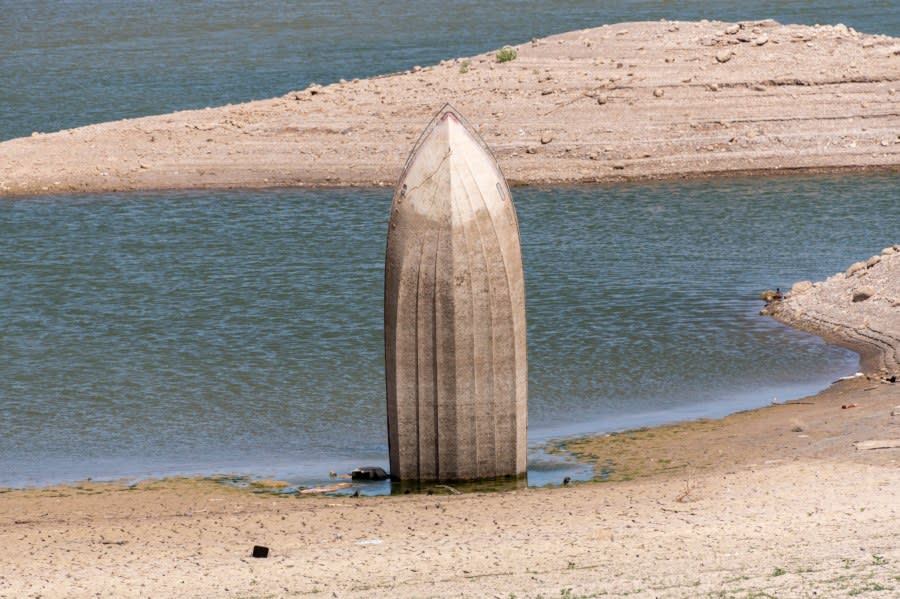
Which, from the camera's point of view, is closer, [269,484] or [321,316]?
[269,484]

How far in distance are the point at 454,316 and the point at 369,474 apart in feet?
5.82

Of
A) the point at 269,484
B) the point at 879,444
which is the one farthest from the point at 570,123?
the point at 879,444

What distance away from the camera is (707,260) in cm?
2527

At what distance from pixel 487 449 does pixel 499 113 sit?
2188 centimetres

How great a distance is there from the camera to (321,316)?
72.0 feet

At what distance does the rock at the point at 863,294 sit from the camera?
66.7ft

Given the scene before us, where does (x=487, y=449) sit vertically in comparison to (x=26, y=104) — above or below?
below

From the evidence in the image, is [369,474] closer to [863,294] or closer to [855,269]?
[863,294]

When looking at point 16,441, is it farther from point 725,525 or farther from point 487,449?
point 725,525

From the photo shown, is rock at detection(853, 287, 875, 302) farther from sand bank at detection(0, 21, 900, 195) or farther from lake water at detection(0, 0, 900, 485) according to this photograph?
sand bank at detection(0, 21, 900, 195)

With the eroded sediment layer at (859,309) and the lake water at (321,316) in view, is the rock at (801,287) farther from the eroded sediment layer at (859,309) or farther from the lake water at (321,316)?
the lake water at (321,316)

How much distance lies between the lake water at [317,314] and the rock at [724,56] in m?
5.41

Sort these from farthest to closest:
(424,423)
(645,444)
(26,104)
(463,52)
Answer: (463,52)
(26,104)
(645,444)
(424,423)

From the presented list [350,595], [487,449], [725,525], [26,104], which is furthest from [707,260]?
[26,104]
